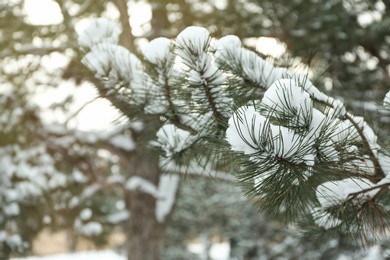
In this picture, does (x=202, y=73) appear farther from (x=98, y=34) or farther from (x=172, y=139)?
(x=98, y=34)

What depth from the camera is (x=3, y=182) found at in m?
6.03

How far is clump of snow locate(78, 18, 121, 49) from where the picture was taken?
6.84 ft

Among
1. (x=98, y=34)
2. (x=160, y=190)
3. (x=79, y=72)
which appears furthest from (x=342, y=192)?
(x=160, y=190)

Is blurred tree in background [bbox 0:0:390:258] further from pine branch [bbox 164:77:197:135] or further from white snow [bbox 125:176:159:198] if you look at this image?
pine branch [bbox 164:77:197:135]

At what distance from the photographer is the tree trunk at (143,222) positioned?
6.10 metres

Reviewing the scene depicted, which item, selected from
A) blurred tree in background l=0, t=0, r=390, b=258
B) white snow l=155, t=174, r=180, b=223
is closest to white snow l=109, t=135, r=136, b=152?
blurred tree in background l=0, t=0, r=390, b=258

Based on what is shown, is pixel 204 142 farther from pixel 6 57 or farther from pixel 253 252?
pixel 253 252

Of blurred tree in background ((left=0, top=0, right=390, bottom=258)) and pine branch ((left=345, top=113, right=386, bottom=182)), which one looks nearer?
pine branch ((left=345, top=113, right=386, bottom=182))

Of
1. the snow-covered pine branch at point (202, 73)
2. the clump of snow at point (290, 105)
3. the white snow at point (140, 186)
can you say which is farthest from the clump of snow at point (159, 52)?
the white snow at point (140, 186)

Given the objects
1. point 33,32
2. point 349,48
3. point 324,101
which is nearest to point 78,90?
point 33,32

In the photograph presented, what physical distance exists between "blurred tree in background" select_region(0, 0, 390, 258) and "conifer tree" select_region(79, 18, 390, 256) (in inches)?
103

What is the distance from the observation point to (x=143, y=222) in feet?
20.2

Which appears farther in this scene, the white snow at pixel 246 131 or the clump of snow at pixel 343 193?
the clump of snow at pixel 343 193

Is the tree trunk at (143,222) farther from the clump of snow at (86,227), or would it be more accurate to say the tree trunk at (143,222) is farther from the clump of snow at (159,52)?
the clump of snow at (159,52)
